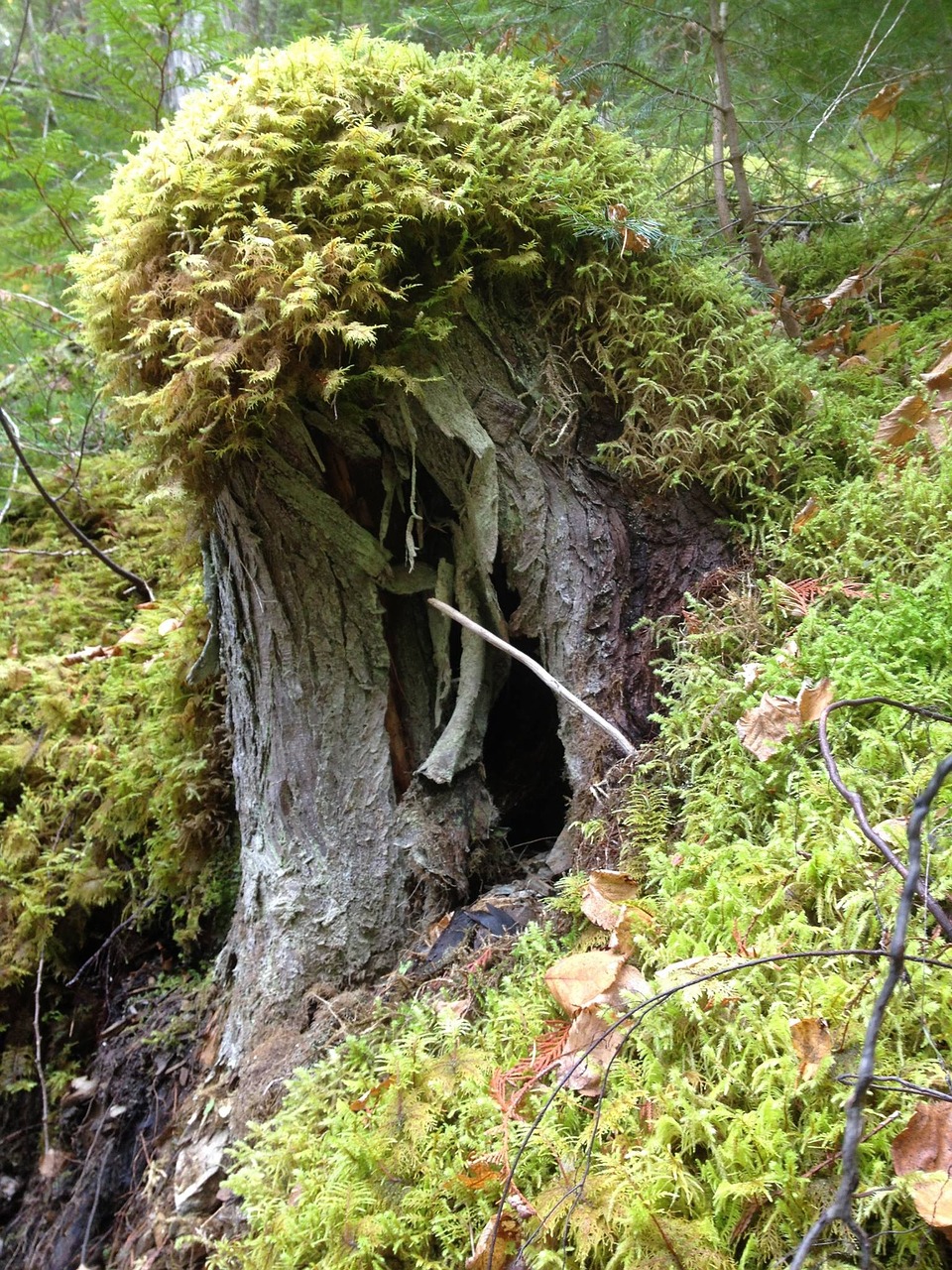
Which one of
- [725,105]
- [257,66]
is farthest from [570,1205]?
[725,105]

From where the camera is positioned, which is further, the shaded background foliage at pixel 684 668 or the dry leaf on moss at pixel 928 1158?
the shaded background foliage at pixel 684 668

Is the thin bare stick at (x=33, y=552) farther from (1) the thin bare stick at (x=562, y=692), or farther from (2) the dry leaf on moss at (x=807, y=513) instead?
(2) the dry leaf on moss at (x=807, y=513)

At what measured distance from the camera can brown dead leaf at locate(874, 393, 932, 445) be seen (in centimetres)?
261

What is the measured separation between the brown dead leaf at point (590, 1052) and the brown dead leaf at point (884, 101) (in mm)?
4418

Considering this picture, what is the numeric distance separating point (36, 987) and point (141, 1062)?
2.14 feet

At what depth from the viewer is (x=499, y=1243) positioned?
1.34m

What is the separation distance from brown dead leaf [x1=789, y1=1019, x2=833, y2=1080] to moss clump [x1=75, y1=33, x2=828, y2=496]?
5.71 ft

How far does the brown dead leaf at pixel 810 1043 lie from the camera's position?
4.03 ft

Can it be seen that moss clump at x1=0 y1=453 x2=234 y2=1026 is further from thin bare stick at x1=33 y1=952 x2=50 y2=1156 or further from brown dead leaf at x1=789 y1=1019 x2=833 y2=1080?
brown dead leaf at x1=789 y1=1019 x2=833 y2=1080

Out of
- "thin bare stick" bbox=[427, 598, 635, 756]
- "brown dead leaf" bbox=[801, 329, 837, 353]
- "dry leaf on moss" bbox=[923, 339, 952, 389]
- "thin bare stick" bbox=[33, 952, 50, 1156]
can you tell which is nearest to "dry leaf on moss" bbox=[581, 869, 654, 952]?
"thin bare stick" bbox=[427, 598, 635, 756]

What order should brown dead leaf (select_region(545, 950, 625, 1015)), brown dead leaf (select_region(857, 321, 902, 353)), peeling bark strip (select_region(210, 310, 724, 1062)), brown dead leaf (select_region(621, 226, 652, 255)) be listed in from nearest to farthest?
brown dead leaf (select_region(545, 950, 625, 1015)) → peeling bark strip (select_region(210, 310, 724, 1062)) → brown dead leaf (select_region(621, 226, 652, 255)) → brown dead leaf (select_region(857, 321, 902, 353))

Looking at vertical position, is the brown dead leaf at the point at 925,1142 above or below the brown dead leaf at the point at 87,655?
below

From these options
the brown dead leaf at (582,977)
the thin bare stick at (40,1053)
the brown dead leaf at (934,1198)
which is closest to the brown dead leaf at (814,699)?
the brown dead leaf at (582,977)

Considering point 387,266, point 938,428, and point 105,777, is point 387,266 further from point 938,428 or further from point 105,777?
A: point 105,777
